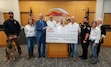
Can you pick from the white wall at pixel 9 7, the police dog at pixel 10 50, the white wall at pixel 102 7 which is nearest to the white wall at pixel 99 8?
the white wall at pixel 102 7

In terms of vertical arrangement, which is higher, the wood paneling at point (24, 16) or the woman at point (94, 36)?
the wood paneling at point (24, 16)

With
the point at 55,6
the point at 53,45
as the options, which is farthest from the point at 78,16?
the point at 53,45

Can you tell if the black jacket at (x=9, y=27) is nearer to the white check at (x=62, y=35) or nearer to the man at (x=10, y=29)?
the man at (x=10, y=29)

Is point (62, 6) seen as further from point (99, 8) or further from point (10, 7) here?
point (10, 7)

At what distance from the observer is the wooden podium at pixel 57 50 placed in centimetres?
411

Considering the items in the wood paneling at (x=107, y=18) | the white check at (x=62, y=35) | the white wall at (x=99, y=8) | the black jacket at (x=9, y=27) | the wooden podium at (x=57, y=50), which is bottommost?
the wooden podium at (x=57, y=50)

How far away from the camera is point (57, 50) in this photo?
4133 mm

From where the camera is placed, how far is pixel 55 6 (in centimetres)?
695

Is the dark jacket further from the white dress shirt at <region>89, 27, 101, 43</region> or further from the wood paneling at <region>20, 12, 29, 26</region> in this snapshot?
the wood paneling at <region>20, 12, 29, 26</region>

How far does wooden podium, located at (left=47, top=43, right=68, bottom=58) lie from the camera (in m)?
4.11

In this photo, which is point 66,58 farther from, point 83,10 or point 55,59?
point 83,10

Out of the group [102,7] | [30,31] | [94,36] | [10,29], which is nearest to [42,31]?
[30,31]

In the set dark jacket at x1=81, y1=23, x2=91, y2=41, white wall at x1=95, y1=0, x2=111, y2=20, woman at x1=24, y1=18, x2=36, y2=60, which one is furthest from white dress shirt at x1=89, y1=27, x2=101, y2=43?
white wall at x1=95, y1=0, x2=111, y2=20

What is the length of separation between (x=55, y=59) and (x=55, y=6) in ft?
12.4
